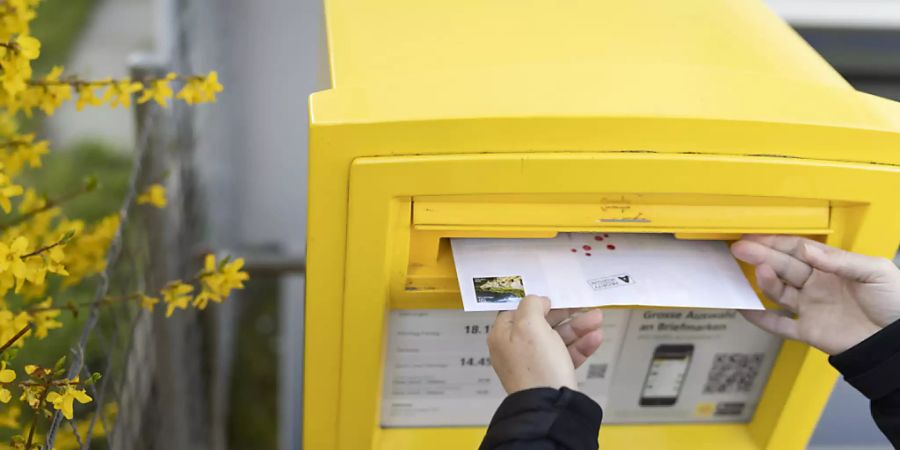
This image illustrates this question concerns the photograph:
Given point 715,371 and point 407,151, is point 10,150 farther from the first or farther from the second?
point 715,371

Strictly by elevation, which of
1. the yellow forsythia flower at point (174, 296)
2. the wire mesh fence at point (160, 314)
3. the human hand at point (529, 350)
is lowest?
the wire mesh fence at point (160, 314)

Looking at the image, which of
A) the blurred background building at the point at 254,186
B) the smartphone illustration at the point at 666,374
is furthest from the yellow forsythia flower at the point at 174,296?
the smartphone illustration at the point at 666,374

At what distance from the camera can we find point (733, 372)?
45.1 inches

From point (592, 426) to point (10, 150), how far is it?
2.67 ft

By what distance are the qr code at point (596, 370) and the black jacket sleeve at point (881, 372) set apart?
0.98 ft

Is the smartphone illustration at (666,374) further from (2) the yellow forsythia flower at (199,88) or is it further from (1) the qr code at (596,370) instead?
(2) the yellow forsythia flower at (199,88)

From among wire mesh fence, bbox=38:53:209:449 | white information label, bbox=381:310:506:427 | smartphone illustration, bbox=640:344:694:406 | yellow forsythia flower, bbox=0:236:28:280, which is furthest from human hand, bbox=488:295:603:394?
wire mesh fence, bbox=38:53:209:449

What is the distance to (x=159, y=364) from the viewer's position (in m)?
1.66

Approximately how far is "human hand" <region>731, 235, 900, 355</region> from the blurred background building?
65 cm

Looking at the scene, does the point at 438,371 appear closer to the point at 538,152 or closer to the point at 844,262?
the point at 538,152

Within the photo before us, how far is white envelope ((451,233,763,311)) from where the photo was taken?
903 millimetres

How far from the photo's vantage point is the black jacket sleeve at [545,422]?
2.68 ft

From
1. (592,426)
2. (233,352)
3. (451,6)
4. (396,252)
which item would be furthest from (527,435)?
(233,352)

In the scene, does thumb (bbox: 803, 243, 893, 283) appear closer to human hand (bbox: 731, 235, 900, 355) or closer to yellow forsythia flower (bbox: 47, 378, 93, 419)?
human hand (bbox: 731, 235, 900, 355)
